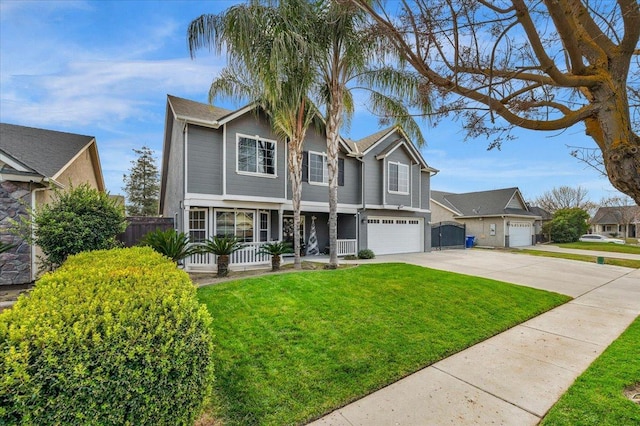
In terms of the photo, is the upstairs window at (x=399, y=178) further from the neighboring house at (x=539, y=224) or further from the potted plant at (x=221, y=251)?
the neighboring house at (x=539, y=224)

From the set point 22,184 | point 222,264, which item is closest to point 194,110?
point 22,184

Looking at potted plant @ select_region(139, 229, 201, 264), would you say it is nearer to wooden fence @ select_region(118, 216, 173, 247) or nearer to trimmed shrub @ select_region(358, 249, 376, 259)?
wooden fence @ select_region(118, 216, 173, 247)

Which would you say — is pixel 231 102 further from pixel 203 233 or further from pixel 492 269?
pixel 492 269

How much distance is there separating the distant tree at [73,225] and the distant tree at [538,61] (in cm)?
802

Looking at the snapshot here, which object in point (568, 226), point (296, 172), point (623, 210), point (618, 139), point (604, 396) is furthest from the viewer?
point (623, 210)

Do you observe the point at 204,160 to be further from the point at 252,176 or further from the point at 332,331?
the point at 332,331

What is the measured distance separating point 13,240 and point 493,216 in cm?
3010

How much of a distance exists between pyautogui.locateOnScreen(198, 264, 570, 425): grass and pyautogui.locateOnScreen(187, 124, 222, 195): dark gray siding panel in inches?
210

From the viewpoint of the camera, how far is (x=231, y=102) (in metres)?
12.0

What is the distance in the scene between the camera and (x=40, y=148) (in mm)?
10789

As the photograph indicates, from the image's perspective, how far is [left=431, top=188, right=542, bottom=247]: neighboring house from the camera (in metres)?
25.7

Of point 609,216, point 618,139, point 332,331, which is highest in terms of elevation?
point 618,139

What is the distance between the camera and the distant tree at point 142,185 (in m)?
33.0

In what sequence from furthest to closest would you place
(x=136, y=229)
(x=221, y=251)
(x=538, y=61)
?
(x=136, y=229), (x=221, y=251), (x=538, y=61)
